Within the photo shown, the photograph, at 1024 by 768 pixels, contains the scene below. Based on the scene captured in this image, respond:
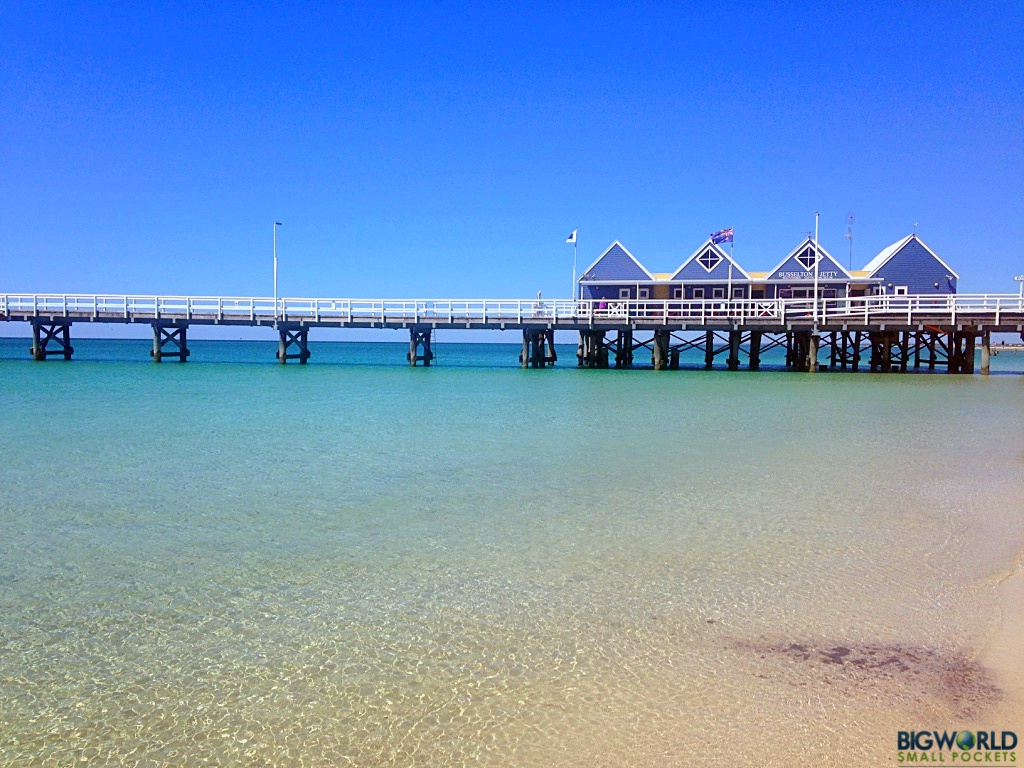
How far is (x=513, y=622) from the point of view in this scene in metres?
5.07

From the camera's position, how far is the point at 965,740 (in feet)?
11.8

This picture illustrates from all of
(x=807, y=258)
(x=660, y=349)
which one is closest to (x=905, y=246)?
(x=807, y=258)

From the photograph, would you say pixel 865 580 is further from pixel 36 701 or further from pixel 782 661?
pixel 36 701

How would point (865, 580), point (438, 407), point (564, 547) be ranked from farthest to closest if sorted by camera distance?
1. point (438, 407)
2. point (564, 547)
3. point (865, 580)

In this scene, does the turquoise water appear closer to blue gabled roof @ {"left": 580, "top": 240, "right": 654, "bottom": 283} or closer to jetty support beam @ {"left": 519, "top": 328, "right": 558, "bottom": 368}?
jetty support beam @ {"left": 519, "top": 328, "right": 558, "bottom": 368}

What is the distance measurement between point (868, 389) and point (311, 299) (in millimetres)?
26675

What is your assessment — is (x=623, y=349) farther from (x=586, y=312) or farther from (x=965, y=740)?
(x=965, y=740)

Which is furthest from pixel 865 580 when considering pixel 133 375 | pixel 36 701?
pixel 133 375

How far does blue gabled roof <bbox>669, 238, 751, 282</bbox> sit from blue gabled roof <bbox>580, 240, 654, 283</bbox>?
6.50 feet

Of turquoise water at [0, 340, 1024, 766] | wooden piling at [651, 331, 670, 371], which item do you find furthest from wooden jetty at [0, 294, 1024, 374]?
turquoise water at [0, 340, 1024, 766]

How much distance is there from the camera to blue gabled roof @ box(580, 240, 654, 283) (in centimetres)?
4553

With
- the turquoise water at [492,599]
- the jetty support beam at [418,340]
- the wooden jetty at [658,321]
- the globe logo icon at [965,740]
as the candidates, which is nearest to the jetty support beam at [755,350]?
the wooden jetty at [658,321]

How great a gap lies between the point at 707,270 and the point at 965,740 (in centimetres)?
4300

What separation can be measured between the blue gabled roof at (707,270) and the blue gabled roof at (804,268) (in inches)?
73.3
